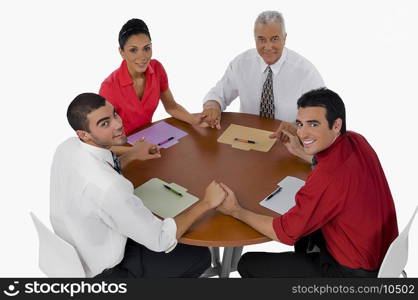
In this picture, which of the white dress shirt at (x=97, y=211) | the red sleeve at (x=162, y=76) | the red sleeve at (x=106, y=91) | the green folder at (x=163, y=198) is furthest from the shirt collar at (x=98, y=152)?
the red sleeve at (x=162, y=76)

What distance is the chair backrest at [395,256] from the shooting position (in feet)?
7.34

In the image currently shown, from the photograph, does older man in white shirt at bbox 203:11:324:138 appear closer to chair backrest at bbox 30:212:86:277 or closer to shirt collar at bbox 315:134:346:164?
shirt collar at bbox 315:134:346:164

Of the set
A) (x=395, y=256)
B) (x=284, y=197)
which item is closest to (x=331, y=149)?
(x=284, y=197)

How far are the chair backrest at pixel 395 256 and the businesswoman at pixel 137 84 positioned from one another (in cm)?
165

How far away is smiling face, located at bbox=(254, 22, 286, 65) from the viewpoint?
11.0 feet

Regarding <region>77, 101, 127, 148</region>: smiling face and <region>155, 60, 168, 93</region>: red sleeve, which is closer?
<region>77, 101, 127, 148</region>: smiling face

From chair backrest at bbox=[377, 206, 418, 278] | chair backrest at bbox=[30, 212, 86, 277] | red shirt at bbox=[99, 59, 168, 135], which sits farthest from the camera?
red shirt at bbox=[99, 59, 168, 135]

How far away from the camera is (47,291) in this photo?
250 centimetres

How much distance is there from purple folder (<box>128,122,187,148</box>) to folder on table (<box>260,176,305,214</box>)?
874 millimetres

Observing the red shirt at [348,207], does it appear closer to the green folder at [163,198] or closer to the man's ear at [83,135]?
the green folder at [163,198]

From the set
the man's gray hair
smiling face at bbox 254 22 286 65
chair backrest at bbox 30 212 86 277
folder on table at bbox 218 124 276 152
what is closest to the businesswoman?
folder on table at bbox 218 124 276 152

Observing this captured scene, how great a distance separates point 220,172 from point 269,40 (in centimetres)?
111

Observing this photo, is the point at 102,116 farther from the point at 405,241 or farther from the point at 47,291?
the point at 405,241

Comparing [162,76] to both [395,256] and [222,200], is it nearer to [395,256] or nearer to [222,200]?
[222,200]
